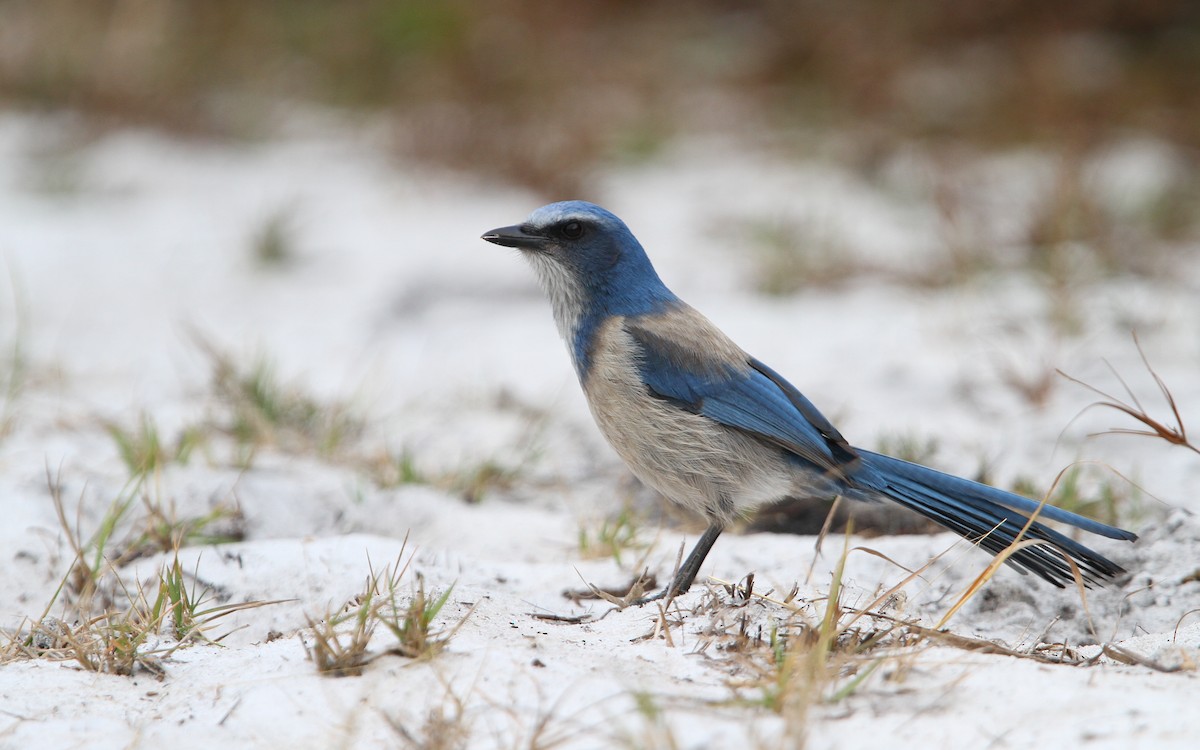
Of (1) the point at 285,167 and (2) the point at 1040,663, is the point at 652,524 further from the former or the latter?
(1) the point at 285,167

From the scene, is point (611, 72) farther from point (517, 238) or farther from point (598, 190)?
point (517, 238)

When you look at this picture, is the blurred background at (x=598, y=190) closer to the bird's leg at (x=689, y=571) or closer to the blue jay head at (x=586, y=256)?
the blue jay head at (x=586, y=256)

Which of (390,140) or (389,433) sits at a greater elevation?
(390,140)

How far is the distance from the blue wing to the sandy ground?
0.36 meters

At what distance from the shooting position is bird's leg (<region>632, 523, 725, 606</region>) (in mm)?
3041

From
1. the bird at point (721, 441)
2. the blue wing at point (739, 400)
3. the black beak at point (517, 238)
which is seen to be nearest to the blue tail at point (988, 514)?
the bird at point (721, 441)

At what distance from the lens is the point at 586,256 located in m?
3.70

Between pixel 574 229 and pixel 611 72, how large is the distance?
6.08m

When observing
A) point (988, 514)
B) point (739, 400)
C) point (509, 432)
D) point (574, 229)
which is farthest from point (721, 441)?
point (509, 432)

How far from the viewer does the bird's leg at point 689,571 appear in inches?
120

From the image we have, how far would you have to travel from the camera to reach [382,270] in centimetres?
663

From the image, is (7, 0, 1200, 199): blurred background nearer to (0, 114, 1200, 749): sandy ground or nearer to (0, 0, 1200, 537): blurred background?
(0, 0, 1200, 537): blurred background

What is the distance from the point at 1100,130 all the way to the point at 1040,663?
672 cm

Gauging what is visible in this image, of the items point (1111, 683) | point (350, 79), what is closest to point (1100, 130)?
point (350, 79)
